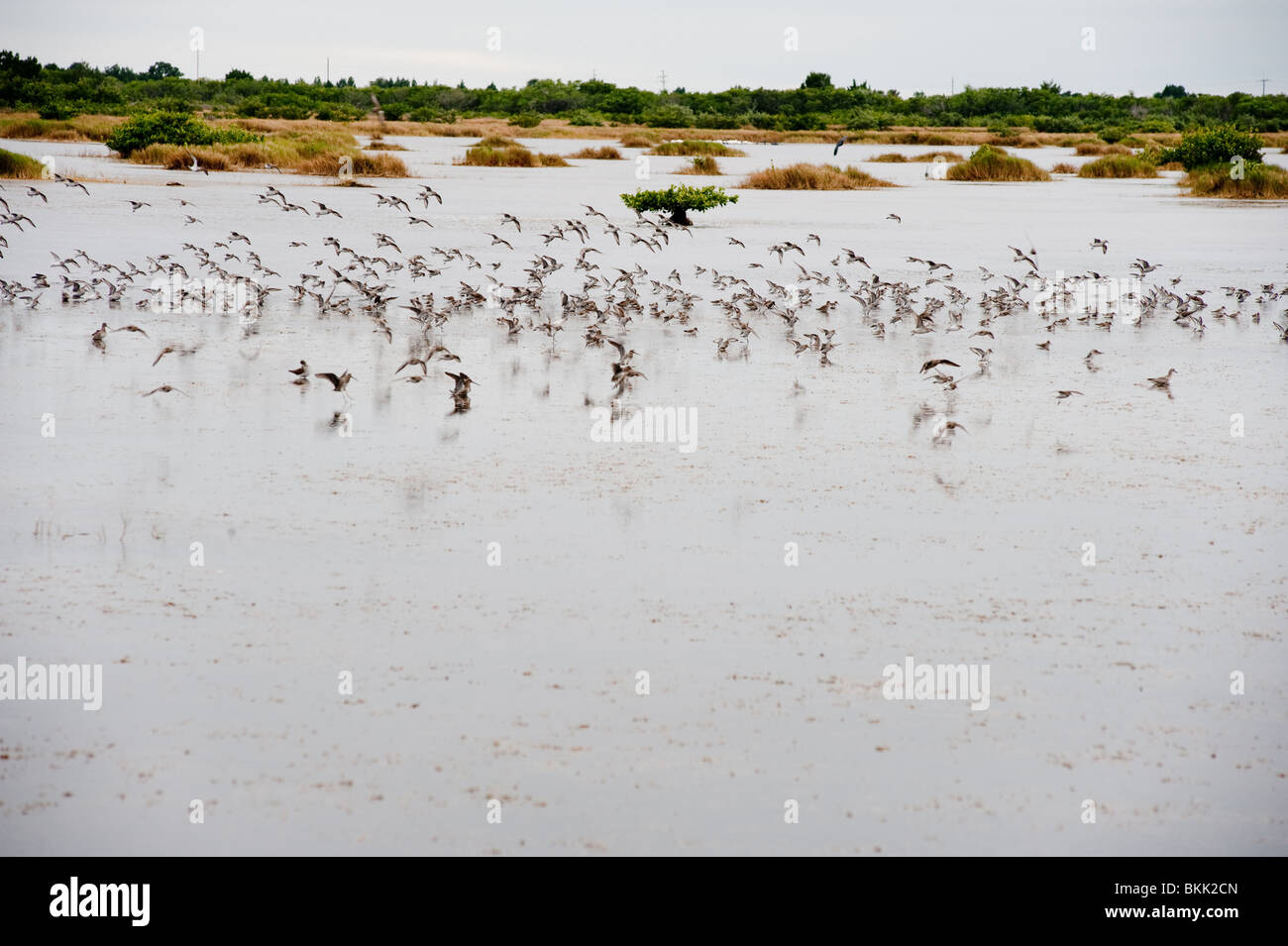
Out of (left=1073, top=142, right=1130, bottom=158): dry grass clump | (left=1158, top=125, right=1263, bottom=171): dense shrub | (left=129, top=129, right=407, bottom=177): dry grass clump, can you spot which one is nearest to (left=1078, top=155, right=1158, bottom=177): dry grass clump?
(left=1158, top=125, right=1263, bottom=171): dense shrub

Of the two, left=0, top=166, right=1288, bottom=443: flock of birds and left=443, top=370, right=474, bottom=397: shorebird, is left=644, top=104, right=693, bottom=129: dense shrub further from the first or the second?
left=443, top=370, right=474, bottom=397: shorebird

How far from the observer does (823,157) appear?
60.5 m

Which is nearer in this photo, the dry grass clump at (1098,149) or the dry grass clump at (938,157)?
the dry grass clump at (938,157)

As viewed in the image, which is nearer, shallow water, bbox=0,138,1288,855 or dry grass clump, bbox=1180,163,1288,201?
shallow water, bbox=0,138,1288,855

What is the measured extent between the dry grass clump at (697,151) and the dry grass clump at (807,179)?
14599 millimetres

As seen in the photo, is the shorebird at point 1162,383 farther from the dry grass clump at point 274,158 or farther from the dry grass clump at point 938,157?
the dry grass clump at point 938,157

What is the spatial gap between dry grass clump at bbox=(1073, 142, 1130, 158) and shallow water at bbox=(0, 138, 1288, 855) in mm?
53248

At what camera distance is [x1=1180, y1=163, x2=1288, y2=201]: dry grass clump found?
3756 centimetres

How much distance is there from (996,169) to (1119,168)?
190 inches

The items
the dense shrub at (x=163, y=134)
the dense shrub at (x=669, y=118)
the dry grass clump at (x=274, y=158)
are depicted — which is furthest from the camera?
the dense shrub at (x=669, y=118)

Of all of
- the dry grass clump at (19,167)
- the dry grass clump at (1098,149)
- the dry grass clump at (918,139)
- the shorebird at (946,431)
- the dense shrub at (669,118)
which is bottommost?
the shorebird at (946,431)

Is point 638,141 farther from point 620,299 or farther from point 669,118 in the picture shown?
point 620,299

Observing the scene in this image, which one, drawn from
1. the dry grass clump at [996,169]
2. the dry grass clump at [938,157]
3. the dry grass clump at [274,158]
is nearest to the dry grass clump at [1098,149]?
the dry grass clump at [938,157]

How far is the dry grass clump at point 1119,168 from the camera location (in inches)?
1909
